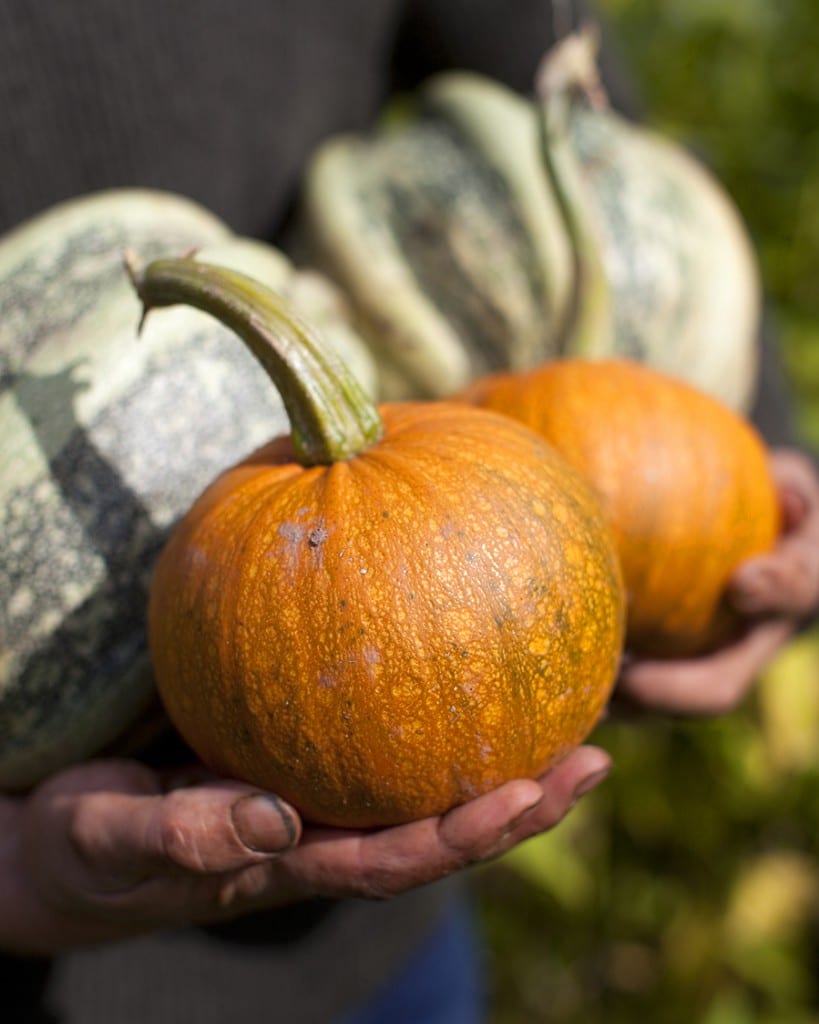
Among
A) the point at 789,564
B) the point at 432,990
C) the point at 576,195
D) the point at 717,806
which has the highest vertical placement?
the point at 576,195

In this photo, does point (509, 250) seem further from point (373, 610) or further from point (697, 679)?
point (373, 610)

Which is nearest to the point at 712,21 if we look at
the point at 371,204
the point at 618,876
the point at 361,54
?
the point at 361,54

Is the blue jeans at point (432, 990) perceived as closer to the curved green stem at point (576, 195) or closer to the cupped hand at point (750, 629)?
the cupped hand at point (750, 629)

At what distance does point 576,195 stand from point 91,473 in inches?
29.1

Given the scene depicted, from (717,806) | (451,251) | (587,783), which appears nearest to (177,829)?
(587,783)

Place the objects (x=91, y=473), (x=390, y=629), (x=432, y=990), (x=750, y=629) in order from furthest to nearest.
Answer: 1. (x=432, y=990)
2. (x=750, y=629)
3. (x=91, y=473)
4. (x=390, y=629)

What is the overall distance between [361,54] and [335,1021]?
1.78 meters

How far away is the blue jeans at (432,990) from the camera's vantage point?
1.99m

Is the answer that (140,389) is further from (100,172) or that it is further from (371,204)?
(371,204)

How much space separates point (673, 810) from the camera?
2828 millimetres

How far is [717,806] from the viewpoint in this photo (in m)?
2.79

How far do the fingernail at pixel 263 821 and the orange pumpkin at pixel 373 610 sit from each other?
0.08 ft

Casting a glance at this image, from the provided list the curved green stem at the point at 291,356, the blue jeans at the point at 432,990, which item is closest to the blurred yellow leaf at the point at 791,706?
the blue jeans at the point at 432,990

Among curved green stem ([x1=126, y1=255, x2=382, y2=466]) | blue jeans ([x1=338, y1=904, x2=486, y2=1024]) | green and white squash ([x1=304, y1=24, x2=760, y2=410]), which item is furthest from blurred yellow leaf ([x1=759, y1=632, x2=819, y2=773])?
curved green stem ([x1=126, y1=255, x2=382, y2=466])
